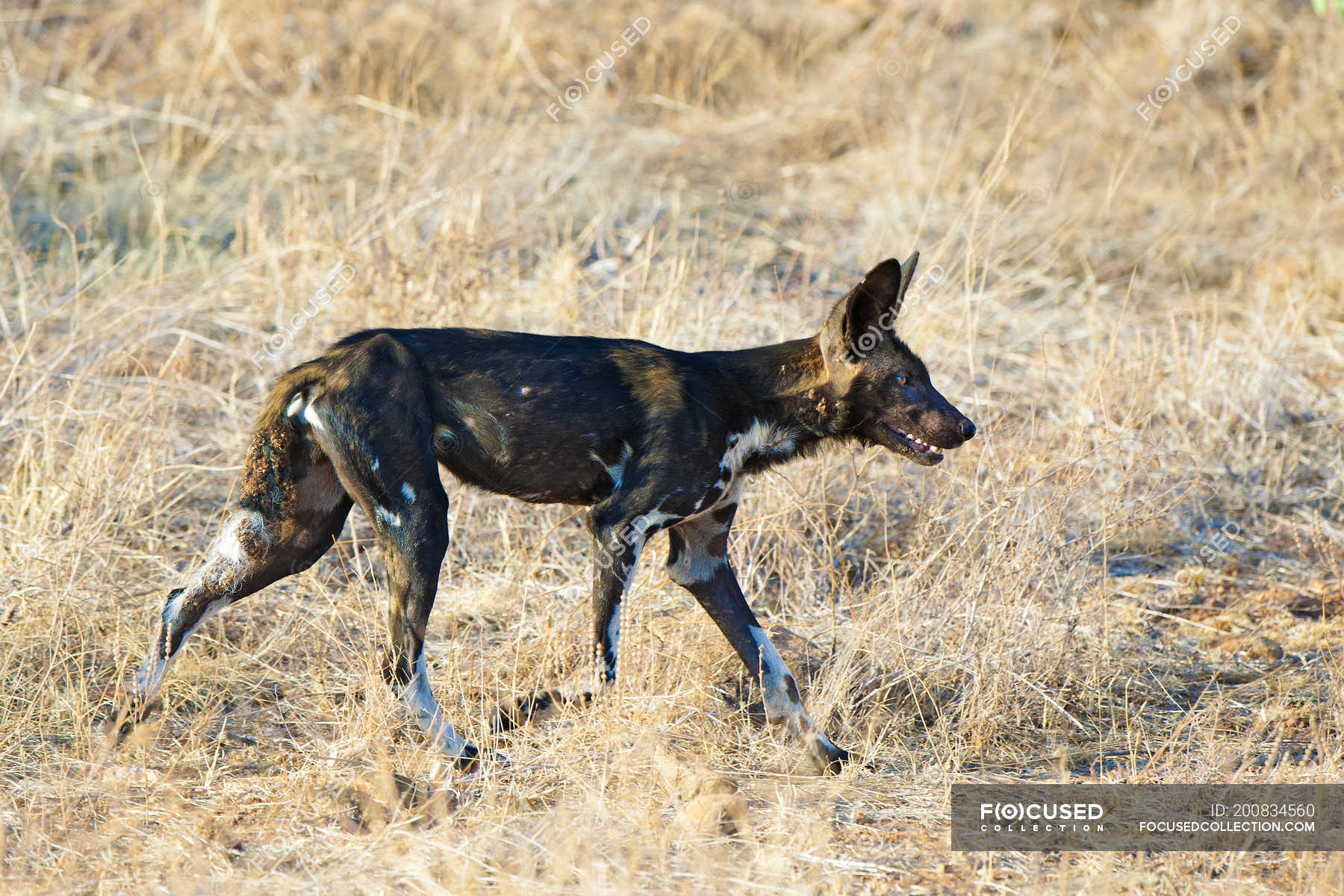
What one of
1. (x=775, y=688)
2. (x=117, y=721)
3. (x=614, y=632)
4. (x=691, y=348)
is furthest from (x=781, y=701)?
(x=691, y=348)

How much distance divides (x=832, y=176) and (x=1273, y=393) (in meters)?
4.03

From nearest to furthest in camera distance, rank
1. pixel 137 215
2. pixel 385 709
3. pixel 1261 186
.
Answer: pixel 385 709, pixel 137 215, pixel 1261 186

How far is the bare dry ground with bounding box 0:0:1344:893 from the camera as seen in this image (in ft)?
13.2

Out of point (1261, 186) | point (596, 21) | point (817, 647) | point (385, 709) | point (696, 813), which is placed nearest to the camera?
point (696, 813)

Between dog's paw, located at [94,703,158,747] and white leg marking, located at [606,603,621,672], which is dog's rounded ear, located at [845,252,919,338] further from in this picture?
dog's paw, located at [94,703,158,747]

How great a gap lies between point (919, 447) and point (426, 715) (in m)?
1.86

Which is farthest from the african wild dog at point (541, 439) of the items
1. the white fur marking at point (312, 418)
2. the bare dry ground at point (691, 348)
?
the bare dry ground at point (691, 348)

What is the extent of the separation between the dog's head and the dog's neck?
4 centimetres

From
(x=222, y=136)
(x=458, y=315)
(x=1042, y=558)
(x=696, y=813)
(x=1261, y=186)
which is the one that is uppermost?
(x=1261, y=186)

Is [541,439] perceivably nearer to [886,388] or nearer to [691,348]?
[886,388]

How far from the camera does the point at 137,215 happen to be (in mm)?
8977

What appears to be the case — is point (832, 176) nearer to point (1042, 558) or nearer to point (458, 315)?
point (458, 315)

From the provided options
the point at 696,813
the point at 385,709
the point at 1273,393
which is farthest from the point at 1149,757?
the point at 1273,393

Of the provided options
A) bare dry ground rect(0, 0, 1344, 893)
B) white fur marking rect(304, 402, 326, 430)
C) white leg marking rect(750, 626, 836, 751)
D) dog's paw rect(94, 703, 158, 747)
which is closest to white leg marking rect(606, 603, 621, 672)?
bare dry ground rect(0, 0, 1344, 893)
